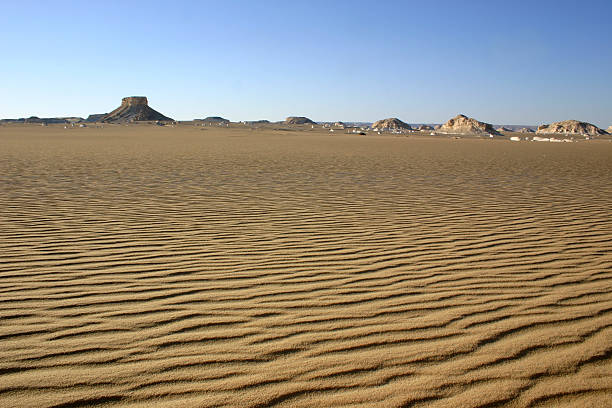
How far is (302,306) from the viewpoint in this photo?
3189 mm

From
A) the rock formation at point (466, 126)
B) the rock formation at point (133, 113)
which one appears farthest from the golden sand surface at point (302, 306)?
the rock formation at point (133, 113)

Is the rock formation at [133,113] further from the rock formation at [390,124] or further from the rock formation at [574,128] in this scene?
the rock formation at [574,128]

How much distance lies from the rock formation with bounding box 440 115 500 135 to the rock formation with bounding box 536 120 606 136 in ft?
46.3

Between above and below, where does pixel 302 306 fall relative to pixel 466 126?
below

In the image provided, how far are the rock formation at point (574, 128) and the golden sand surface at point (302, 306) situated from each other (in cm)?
7734

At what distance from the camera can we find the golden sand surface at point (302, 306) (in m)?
2.26

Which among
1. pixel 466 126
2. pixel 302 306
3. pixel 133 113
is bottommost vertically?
pixel 302 306

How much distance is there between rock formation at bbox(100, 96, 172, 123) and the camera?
93000 millimetres

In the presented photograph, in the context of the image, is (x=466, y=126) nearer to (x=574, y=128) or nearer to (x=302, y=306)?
(x=574, y=128)

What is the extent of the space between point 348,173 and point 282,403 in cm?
1010

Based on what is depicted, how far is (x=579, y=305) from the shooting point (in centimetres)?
328

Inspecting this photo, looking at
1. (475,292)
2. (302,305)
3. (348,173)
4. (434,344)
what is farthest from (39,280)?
(348,173)

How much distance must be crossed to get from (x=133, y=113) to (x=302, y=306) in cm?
10196

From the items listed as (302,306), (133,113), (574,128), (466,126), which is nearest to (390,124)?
(466,126)
